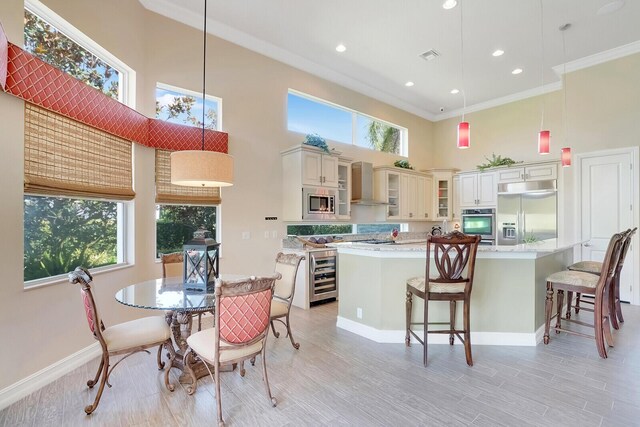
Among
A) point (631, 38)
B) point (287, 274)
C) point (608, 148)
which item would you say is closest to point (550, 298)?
point (287, 274)

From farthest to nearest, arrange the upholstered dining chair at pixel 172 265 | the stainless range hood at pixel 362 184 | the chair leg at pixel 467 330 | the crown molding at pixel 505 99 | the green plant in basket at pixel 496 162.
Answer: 1. the green plant in basket at pixel 496 162
2. the crown molding at pixel 505 99
3. the stainless range hood at pixel 362 184
4. the upholstered dining chair at pixel 172 265
5. the chair leg at pixel 467 330

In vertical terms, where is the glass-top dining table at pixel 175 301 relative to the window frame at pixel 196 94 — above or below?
below

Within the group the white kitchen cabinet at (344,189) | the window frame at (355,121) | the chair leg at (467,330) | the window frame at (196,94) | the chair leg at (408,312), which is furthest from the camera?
the white kitchen cabinet at (344,189)

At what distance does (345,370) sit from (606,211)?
5056 mm

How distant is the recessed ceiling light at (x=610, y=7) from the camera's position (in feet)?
12.3

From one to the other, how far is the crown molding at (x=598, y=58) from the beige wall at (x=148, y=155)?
338 cm

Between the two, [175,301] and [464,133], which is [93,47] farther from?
[464,133]

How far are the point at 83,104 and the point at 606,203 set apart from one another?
281 inches

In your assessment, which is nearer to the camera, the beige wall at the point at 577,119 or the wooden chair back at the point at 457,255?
the wooden chair back at the point at 457,255

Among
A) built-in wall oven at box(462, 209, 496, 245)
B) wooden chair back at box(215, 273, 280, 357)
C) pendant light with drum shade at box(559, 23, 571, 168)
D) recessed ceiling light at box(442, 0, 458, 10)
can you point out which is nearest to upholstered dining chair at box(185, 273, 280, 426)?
wooden chair back at box(215, 273, 280, 357)

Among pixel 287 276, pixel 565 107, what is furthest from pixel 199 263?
pixel 565 107

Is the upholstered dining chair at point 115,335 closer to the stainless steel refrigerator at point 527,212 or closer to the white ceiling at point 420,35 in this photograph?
the white ceiling at point 420,35

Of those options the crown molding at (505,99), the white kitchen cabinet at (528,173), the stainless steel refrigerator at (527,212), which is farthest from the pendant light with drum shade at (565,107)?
the stainless steel refrigerator at (527,212)

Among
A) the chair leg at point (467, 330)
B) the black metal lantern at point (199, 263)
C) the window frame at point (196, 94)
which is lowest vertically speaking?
the chair leg at point (467, 330)
